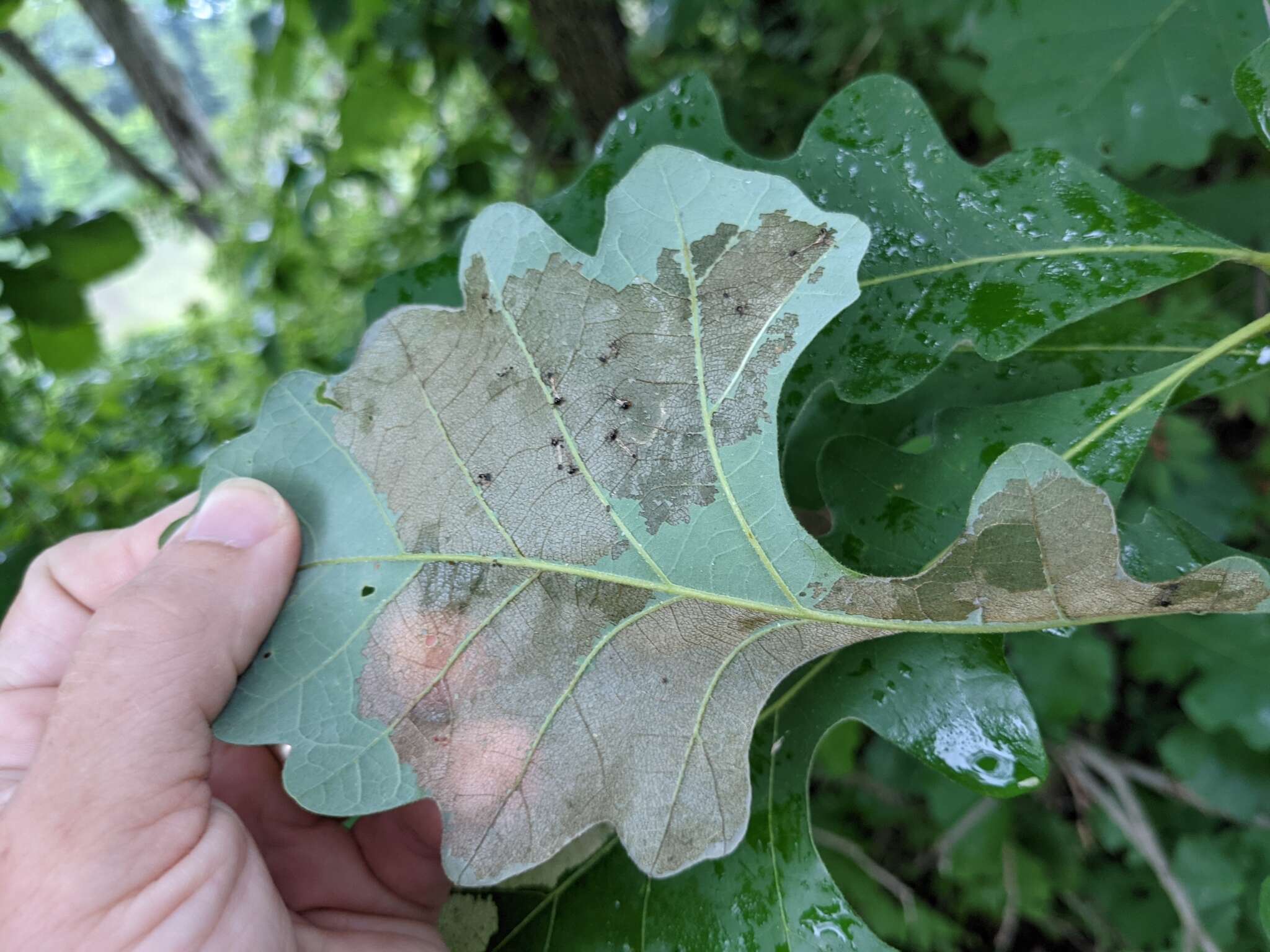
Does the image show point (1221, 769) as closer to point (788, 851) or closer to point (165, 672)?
point (788, 851)

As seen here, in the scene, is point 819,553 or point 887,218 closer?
point 819,553

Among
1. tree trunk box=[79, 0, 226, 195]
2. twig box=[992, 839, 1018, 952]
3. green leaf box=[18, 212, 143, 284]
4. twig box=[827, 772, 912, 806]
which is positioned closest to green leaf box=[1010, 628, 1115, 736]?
twig box=[992, 839, 1018, 952]

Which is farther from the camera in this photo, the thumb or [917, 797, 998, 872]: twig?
[917, 797, 998, 872]: twig

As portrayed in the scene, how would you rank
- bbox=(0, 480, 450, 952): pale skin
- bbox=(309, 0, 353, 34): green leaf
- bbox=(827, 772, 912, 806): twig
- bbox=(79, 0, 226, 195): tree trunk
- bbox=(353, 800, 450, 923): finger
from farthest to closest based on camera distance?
bbox=(79, 0, 226, 195): tree trunk
bbox=(827, 772, 912, 806): twig
bbox=(309, 0, 353, 34): green leaf
bbox=(353, 800, 450, 923): finger
bbox=(0, 480, 450, 952): pale skin

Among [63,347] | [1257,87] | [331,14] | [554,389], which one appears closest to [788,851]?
[554,389]

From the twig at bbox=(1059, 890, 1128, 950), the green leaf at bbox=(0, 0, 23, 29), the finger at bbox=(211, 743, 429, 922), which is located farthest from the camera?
the twig at bbox=(1059, 890, 1128, 950)

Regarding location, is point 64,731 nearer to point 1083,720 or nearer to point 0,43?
point 1083,720

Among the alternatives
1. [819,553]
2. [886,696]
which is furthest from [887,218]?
[886,696]

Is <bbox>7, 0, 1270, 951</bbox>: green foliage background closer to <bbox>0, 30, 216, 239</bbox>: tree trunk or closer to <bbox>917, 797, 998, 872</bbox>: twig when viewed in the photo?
→ <bbox>917, 797, 998, 872</bbox>: twig
